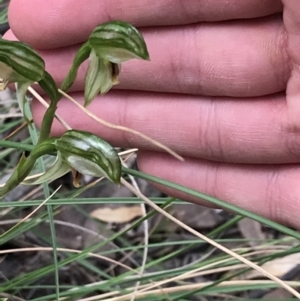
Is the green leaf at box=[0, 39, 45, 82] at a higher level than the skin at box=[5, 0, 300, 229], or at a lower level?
higher

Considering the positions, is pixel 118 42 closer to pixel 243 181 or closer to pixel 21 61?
pixel 21 61

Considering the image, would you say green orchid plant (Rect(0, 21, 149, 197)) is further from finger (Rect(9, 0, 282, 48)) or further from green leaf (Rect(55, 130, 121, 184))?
finger (Rect(9, 0, 282, 48))

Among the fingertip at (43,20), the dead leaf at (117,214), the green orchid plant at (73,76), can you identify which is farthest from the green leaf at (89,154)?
the dead leaf at (117,214)

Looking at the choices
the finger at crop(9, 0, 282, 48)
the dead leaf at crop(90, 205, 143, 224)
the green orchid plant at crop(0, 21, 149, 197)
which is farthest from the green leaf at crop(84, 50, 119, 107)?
the dead leaf at crop(90, 205, 143, 224)

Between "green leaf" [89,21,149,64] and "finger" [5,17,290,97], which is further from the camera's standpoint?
"finger" [5,17,290,97]

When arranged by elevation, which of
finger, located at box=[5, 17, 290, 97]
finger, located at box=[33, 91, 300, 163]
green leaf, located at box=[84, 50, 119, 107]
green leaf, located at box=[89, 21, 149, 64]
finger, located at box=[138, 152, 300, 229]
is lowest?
finger, located at box=[138, 152, 300, 229]

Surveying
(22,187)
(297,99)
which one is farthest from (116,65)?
(22,187)

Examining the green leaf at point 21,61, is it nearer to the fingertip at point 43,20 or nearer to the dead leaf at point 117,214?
the fingertip at point 43,20
